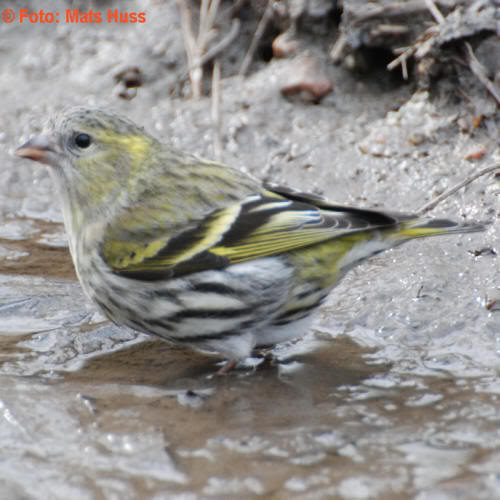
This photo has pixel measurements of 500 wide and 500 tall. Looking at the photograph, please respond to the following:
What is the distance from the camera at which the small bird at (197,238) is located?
3.56m

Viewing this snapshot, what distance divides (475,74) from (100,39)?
4156 mm

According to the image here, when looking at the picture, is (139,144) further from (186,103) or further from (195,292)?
(186,103)

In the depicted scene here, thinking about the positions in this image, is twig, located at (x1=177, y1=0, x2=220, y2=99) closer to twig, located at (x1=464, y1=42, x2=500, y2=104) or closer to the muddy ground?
the muddy ground

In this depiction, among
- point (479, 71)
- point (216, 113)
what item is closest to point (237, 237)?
point (479, 71)

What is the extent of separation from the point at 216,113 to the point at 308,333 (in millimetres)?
2843

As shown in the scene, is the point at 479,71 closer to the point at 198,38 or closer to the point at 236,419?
the point at 198,38

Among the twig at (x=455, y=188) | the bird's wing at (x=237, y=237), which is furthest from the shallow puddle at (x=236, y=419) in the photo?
the twig at (x=455, y=188)

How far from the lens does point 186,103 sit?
6812mm

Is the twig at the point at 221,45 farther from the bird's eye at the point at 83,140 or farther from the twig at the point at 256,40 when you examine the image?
the bird's eye at the point at 83,140

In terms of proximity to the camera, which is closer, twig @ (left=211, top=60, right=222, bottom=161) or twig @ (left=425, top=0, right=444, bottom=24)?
twig @ (left=425, top=0, right=444, bottom=24)

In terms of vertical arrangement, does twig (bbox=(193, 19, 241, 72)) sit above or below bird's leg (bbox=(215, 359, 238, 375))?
above

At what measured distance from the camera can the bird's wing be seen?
3.57m

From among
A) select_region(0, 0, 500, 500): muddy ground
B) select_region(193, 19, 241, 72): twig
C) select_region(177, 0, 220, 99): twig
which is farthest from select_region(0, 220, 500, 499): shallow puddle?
select_region(193, 19, 241, 72): twig

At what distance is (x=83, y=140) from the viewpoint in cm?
377
